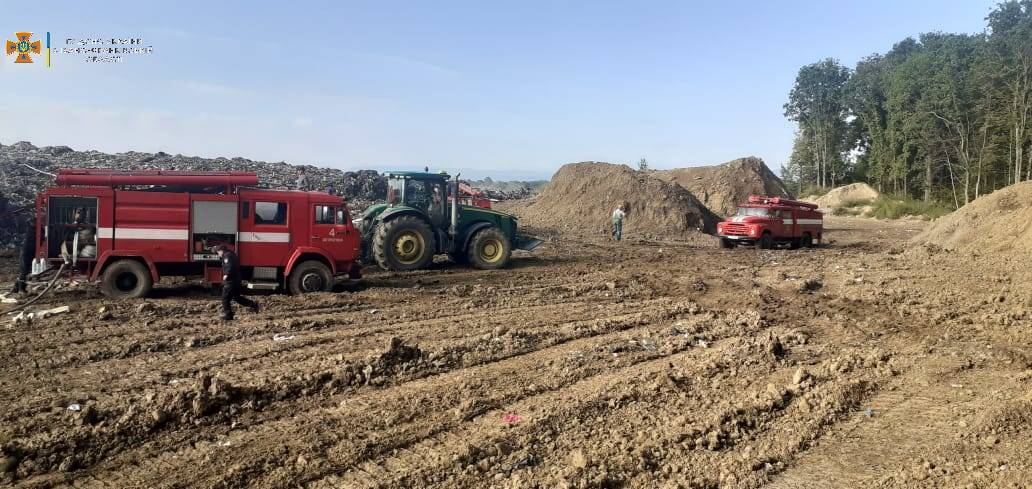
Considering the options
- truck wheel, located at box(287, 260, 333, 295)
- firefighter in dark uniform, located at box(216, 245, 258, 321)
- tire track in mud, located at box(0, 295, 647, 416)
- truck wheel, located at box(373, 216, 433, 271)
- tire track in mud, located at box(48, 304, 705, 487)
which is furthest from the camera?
truck wheel, located at box(373, 216, 433, 271)

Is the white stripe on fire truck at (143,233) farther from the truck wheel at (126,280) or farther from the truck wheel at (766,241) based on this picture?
the truck wheel at (766,241)

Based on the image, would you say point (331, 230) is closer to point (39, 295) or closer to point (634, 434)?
point (39, 295)

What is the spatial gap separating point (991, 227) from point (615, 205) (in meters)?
13.5

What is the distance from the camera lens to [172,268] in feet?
35.4

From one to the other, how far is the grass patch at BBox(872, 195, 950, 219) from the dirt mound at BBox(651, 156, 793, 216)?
5.36 metres

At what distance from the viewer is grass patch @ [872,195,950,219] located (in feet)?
118

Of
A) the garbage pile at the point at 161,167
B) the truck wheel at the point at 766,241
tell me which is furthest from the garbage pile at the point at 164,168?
the truck wheel at the point at 766,241

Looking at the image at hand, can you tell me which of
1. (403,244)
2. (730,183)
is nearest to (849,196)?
(730,183)

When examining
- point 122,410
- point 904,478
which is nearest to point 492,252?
point 122,410

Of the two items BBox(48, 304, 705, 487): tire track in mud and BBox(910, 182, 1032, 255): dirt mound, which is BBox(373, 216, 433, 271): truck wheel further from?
BBox(910, 182, 1032, 255): dirt mound

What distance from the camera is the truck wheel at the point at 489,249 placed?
14.6m

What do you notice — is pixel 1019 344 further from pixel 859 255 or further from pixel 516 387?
pixel 859 255

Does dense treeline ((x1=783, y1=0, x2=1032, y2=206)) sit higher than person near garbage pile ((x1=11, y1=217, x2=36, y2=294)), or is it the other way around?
dense treeline ((x1=783, y1=0, x2=1032, y2=206))

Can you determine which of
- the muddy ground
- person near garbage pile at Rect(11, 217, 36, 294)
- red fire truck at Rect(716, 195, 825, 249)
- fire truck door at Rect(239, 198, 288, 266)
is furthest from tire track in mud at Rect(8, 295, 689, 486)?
red fire truck at Rect(716, 195, 825, 249)
